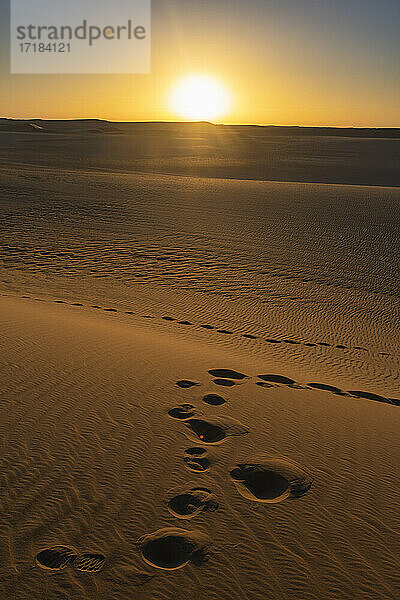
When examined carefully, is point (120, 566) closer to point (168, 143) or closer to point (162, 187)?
point (162, 187)

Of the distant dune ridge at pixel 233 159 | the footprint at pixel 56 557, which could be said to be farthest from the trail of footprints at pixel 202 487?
the distant dune ridge at pixel 233 159

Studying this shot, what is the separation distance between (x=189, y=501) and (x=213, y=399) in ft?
5.86

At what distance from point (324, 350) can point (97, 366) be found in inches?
142

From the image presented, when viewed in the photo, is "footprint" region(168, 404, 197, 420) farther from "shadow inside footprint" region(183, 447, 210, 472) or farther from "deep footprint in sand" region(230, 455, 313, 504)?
"deep footprint in sand" region(230, 455, 313, 504)

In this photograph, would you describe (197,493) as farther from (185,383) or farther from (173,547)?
(185,383)

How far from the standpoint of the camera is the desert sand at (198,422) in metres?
2.88

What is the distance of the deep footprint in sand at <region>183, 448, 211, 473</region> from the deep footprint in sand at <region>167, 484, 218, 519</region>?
0.25 metres

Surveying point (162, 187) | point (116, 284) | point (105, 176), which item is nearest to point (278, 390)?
point (116, 284)

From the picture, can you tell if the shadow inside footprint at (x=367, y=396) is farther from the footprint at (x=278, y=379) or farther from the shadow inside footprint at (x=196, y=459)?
the shadow inside footprint at (x=196, y=459)

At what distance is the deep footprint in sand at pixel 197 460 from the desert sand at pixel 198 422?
0.05 ft

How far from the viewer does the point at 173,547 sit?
299cm

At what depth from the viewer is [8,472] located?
11.7 ft

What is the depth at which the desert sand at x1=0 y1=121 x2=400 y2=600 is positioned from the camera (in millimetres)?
2883

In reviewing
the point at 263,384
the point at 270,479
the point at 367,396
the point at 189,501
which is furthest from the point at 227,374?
the point at 189,501
